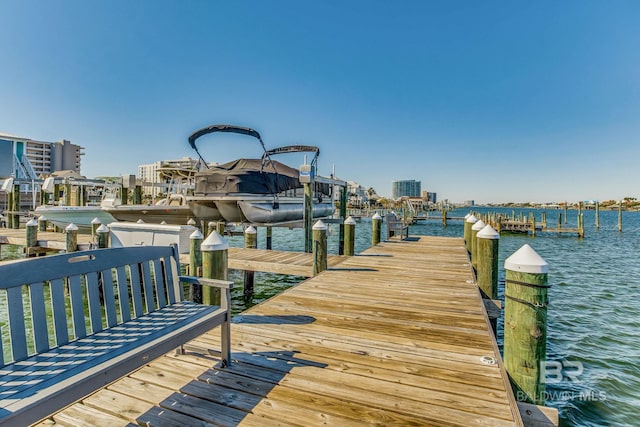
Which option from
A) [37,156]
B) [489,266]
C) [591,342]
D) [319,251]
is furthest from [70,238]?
[37,156]

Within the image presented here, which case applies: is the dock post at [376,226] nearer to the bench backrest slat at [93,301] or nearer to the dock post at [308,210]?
the dock post at [308,210]

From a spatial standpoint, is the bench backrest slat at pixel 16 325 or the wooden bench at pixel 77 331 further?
the bench backrest slat at pixel 16 325

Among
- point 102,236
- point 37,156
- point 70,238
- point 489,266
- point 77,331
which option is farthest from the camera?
point 37,156

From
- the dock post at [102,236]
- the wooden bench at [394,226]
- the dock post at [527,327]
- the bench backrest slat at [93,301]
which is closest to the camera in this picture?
the bench backrest slat at [93,301]

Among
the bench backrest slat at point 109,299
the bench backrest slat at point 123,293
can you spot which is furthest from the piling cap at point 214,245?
the bench backrest slat at point 109,299

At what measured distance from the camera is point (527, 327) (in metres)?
2.54

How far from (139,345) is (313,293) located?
2869 mm

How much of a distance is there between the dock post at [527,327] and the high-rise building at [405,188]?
514ft

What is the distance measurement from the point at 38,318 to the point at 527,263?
3.29 m

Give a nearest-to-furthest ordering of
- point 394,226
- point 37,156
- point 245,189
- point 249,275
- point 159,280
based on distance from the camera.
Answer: point 159,280 < point 249,275 < point 245,189 < point 394,226 < point 37,156

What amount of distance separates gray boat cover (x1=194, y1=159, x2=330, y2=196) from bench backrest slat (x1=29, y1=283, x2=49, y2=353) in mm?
8151

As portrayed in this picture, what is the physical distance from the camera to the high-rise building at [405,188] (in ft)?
514

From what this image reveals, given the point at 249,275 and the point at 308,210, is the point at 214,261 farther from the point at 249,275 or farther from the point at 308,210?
the point at 308,210

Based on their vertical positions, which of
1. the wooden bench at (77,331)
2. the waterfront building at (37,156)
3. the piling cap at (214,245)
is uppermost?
the waterfront building at (37,156)
